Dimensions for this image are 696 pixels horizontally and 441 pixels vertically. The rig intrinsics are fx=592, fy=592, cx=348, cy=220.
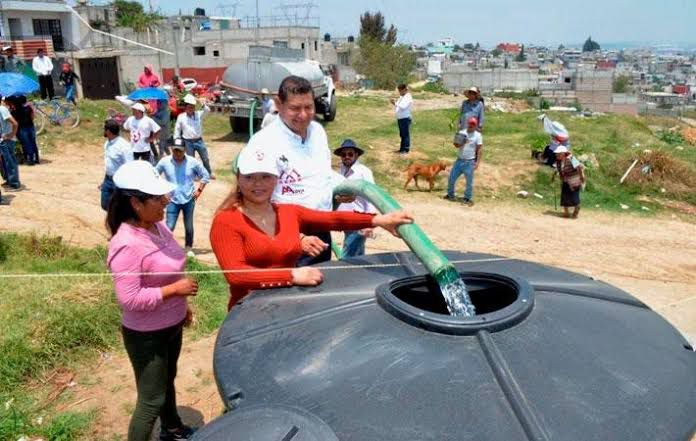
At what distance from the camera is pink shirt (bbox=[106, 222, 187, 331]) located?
261 centimetres

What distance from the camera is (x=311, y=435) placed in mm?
1572

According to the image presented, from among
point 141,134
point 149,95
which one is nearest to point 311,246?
point 141,134

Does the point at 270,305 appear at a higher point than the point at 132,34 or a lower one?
lower

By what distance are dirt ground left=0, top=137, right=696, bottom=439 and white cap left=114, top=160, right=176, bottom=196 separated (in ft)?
6.55

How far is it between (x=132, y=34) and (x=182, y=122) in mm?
29402

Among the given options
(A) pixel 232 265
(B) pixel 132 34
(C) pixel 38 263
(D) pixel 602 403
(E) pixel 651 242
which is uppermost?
(B) pixel 132 34

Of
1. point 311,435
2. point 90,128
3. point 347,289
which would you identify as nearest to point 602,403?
point 311,435

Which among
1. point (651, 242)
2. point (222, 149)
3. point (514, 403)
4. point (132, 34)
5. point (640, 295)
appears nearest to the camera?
point (514, 403)

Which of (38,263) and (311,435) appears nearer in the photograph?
(311,435)

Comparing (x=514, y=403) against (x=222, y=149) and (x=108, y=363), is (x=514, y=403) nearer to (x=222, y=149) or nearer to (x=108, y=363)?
(x=108, y=363)

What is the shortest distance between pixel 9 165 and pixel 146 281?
782 cm

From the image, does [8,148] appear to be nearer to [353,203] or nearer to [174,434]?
[353,203]

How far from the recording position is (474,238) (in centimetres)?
831

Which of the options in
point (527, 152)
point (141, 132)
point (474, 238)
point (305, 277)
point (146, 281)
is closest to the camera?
point (305, 277)
